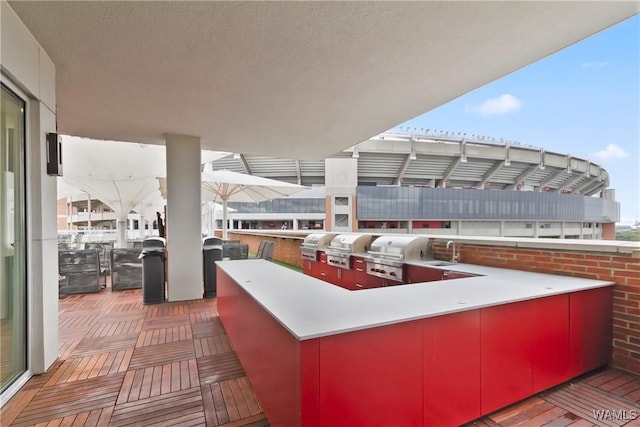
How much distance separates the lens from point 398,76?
2.96 metres

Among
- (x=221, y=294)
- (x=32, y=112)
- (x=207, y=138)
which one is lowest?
(x=221, y=294)

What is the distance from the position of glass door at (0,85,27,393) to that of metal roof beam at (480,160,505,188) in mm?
32322

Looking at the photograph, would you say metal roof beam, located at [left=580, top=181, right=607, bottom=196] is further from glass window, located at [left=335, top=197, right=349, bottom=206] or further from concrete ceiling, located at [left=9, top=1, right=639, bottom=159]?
concrete ceiling, located at [left=9, top=1, right=639, bottom=159]

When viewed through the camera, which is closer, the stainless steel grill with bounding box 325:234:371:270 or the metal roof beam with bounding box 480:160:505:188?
the stainless steel grill with bounding box 325:234:371:270

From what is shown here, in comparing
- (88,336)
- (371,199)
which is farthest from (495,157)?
(88,336)

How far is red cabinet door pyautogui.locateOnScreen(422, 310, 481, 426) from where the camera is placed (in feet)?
5.32

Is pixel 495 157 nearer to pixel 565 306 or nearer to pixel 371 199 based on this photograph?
pixel 371 199

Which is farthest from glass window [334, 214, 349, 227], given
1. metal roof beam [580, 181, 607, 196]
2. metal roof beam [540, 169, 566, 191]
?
metal roof beam [580, 181, 607, 196]

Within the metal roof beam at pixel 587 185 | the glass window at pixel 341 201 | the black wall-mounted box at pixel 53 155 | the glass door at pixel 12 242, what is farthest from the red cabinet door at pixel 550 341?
the metal roof beam at pixel 587 185

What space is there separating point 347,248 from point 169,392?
3364 millimetres

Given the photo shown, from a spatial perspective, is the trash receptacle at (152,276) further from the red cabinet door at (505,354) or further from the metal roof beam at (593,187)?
the metal roof beam at (593,187)

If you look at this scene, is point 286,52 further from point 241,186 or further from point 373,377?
point 241,186

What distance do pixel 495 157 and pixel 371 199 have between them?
457 inches

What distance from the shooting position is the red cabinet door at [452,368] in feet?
5.32
